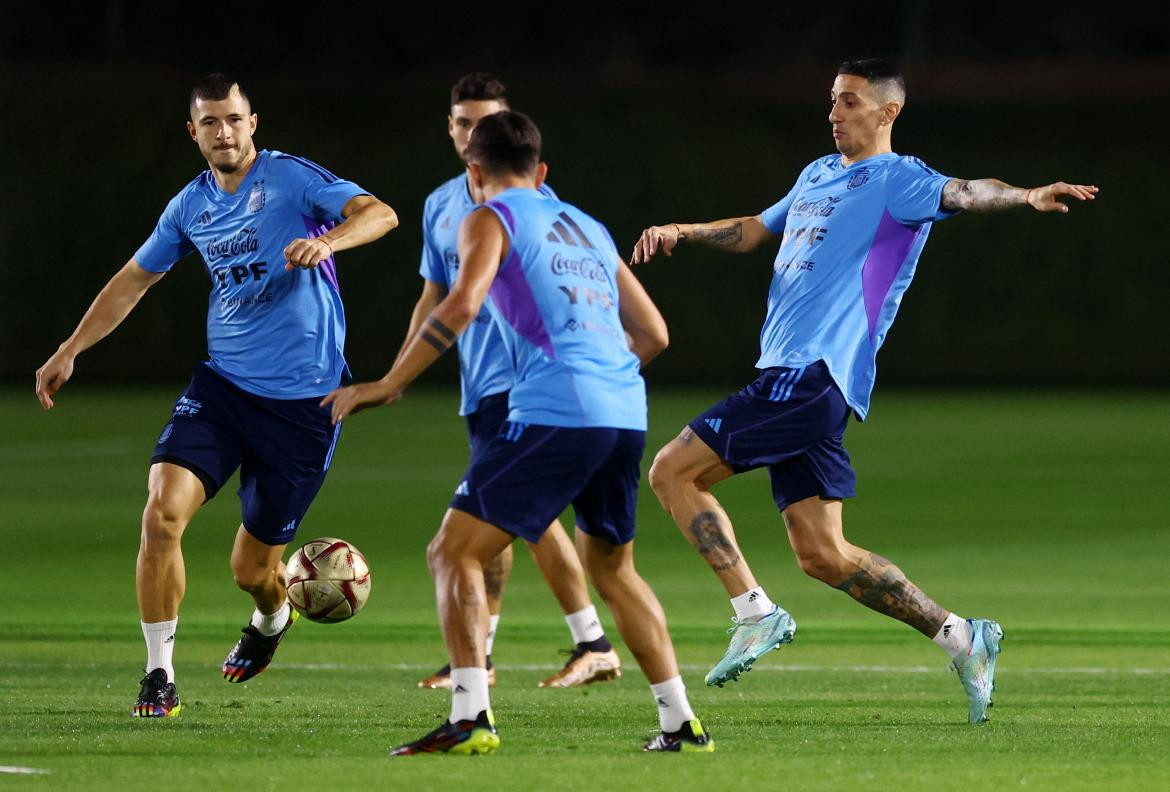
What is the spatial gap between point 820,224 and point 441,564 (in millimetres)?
2622

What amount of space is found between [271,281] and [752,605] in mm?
2453

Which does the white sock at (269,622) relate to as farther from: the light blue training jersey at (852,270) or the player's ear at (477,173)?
the player's ear at (477,173)

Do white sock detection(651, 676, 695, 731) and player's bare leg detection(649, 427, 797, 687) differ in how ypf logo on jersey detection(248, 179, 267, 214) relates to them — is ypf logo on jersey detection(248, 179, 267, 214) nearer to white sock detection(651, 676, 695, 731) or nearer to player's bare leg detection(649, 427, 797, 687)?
player's bare leg detection(649, 427, 797, 687)

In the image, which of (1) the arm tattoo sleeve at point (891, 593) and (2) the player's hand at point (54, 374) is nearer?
(1) the arm tattoo sleeve at point (891, 593)

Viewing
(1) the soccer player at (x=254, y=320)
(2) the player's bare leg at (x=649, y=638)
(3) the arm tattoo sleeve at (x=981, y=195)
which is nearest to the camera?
(2) the player's bare leg at (x=649, y=638)

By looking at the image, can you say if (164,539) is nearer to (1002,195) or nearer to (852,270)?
(852,270)

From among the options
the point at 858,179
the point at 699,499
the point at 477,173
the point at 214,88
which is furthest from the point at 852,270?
the point at 214,88

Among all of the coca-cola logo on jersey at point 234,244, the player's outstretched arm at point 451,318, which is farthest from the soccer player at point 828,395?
the coca-cola logo on jersey at point 234,244

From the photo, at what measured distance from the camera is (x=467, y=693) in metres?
6.54

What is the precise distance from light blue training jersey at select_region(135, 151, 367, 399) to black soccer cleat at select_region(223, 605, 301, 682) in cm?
123

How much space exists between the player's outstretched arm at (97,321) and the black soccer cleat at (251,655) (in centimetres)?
138

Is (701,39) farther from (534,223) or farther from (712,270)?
(534,223)

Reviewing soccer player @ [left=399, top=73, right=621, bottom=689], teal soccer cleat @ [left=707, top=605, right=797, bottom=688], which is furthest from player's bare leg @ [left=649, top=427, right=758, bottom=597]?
soccer player @ [left=399, top=73, right=621, bottom=689]

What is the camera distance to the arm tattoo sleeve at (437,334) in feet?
21.0
